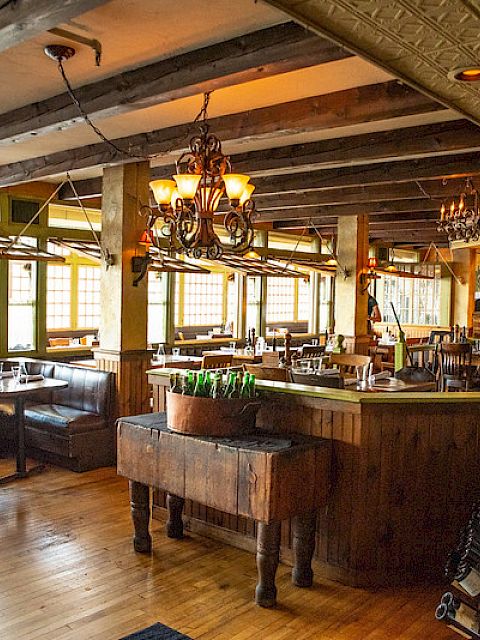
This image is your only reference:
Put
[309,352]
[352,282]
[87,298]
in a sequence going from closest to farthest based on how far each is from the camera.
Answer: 1. [309,352]
2. [352,282]
3. [87,298]

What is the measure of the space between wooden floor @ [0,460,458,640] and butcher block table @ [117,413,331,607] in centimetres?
23

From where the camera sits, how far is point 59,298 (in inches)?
432

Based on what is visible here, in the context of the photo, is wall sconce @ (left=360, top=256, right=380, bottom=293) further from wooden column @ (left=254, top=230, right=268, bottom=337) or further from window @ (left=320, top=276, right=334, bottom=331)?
window @ (left=320, top=276, right=334, bottom=331)

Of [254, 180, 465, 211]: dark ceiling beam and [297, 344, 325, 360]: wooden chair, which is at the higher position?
[254, 180, 465, 211]: dark ceiling beam

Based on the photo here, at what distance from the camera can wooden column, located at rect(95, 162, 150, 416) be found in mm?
6848

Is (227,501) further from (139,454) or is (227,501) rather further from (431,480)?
(431,480)

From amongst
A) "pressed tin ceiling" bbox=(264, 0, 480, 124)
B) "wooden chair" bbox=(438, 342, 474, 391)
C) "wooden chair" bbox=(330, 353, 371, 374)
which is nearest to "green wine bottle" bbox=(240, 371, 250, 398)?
"pressed tin ceiling" bbox=(264, 0, 480, 124)

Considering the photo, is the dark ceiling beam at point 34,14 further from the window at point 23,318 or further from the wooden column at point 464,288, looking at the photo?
the wooden column at point 464,288

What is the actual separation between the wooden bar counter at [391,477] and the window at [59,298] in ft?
24.4

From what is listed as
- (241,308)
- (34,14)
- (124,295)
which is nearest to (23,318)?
(124,295)

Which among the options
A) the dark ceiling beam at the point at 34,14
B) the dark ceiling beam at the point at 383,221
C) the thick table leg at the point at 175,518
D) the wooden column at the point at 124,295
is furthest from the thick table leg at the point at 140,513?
the dark ceiling beam at the point at 383,221

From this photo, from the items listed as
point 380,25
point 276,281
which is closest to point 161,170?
point 380,25

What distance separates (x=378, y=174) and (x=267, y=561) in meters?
5.15

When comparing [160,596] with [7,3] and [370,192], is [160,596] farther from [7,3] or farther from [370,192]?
[370,192]
